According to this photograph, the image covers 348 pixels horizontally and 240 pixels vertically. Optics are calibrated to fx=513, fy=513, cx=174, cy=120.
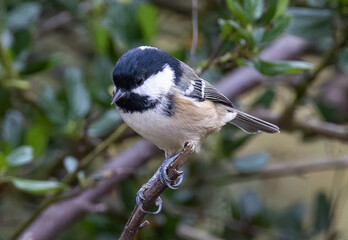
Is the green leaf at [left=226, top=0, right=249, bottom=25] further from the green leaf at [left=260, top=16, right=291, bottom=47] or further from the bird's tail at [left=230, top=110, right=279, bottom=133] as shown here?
the bird's tail at [left=230, top=110, right=279, bottom=133]

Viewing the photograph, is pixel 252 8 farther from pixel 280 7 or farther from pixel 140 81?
pixel 140 81

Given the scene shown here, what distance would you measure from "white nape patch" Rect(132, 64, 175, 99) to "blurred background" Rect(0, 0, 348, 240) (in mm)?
146

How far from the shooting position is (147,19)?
1.70 m

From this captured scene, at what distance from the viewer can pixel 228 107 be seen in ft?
5.45

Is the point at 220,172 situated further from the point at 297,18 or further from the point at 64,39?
the point at 64,39

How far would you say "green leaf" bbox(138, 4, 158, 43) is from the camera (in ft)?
5.51

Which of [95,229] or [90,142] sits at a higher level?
[90,142]

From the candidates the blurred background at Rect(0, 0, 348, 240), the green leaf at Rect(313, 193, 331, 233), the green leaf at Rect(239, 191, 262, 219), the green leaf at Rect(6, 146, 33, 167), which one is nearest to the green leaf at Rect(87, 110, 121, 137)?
the blurred background at Rect(0, 0, 348, 240)

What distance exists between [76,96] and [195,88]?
466 mm

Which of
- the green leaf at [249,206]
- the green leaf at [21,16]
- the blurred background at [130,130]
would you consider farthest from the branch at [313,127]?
the green leaf at [21,16]

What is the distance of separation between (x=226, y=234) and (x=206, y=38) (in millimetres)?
839

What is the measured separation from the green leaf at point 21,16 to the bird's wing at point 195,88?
2.28 feet

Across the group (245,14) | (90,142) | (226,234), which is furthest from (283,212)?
(245,14)

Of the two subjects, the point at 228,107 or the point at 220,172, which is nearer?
the point at 228,107
